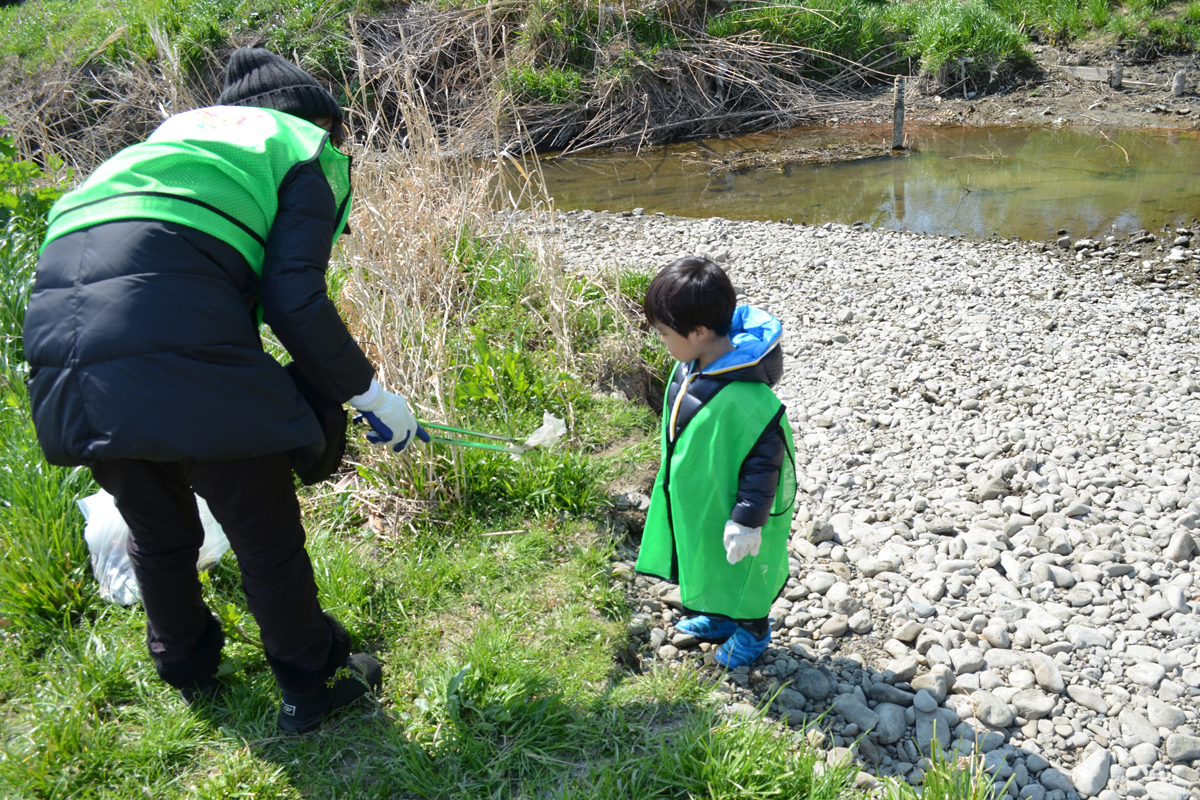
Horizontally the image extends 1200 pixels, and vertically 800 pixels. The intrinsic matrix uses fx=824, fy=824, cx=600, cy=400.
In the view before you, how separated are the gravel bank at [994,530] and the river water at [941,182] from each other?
191cm

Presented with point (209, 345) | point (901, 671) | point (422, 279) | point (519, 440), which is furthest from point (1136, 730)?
point (422, 279)

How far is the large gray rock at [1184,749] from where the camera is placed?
2.33 m

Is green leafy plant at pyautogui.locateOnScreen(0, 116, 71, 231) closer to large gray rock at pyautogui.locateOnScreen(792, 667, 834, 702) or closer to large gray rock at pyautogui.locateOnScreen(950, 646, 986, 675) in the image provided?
large gray rock at pyautogui.locateOnScreen(792, 667, 834, 702)

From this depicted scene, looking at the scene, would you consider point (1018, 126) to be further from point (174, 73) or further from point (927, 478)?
point (174, 73)

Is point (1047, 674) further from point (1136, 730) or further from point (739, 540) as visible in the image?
point (739, 540)

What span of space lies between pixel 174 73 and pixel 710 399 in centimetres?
368

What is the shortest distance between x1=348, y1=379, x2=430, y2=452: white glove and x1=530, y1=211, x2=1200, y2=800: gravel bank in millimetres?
1074

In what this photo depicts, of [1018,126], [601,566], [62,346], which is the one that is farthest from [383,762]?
[1018,126]

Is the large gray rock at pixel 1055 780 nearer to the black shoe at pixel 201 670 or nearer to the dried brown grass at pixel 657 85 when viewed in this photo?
the black shoe at pixel 201 670

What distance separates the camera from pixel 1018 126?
10.9 meters

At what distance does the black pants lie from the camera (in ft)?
6.26

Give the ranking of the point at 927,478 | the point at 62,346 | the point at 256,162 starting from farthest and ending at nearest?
the point at 927,478 < the point at 256,162 < the point at 62,346

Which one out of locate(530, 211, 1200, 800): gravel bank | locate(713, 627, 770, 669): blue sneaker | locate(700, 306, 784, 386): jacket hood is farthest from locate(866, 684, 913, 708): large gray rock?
locate(700, 306, 784, 386): jacket hood

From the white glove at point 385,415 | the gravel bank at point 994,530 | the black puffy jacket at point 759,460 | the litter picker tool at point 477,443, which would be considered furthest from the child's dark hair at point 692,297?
the gravel bank at point 994,530
